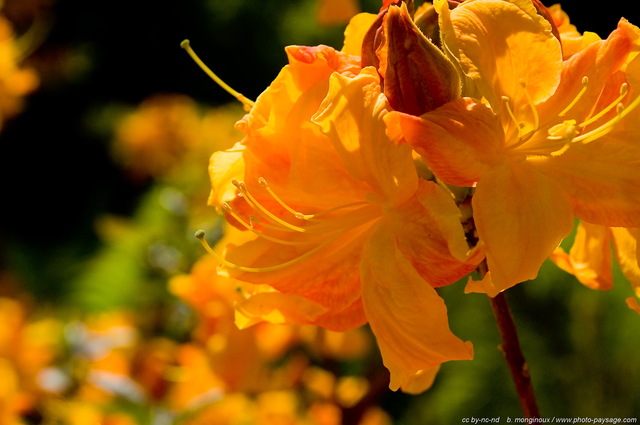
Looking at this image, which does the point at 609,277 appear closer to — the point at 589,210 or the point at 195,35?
the point at 589,210

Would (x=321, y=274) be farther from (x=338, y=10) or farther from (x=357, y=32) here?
(x=338, y=10)

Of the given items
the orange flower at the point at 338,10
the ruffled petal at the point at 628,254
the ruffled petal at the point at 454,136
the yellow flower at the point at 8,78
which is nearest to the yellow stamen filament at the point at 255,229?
the ruffled petal at the point at 454,136

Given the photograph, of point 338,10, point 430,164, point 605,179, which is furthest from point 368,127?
point 338,10

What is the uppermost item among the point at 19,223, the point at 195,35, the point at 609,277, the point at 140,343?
the point at 609,277

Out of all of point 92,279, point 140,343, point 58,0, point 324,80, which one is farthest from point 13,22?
point 324,80

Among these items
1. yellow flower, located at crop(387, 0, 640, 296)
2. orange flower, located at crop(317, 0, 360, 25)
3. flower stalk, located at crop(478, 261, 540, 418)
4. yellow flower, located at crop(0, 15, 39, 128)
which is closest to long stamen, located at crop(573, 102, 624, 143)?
yellow flower, located at crop(387, 0, 640, 296)

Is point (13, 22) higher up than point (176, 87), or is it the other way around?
point (13, 22)

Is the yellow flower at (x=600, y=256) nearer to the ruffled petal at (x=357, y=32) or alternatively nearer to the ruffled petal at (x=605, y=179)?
the ruffled petal at (x=605, y=179)
